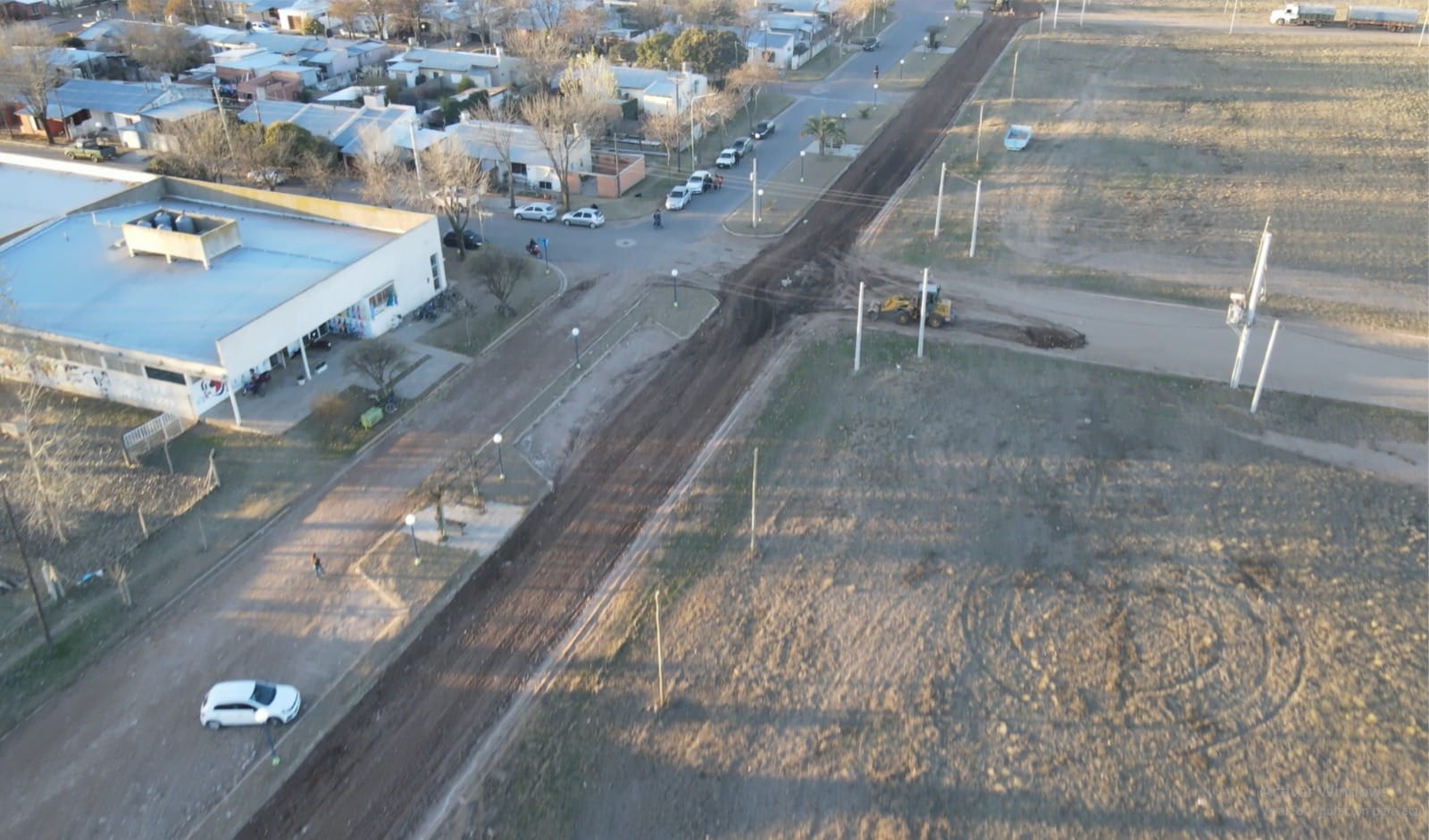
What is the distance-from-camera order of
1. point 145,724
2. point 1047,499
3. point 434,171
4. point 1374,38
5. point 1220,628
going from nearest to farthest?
1. point 145,724
2. point 1220,628
3. point 1047,499
4. point 434,171
5. point 1374,38

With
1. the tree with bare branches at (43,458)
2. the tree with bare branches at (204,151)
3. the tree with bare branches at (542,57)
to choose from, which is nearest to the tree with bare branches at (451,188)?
the tree with bare branches at (204,151)

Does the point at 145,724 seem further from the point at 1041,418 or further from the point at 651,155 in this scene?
the point at 651,155

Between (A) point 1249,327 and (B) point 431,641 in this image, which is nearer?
(B) point 431,641

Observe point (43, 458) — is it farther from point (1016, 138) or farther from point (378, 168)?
point (1016, 138)

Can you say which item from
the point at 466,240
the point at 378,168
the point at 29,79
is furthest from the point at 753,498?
the point at 29,79

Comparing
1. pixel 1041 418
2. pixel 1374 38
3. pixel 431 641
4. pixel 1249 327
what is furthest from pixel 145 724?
pixel 1374 38

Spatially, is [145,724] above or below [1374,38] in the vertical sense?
below
